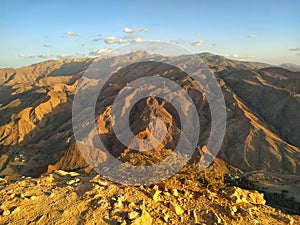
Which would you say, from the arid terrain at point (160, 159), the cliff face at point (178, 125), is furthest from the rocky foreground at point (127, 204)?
the cliff face at point (178, 125)

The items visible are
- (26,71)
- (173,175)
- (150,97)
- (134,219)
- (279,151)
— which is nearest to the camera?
(134,219)

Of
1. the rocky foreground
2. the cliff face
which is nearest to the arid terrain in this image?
the rocky foreground

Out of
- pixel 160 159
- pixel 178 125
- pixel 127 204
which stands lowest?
pixel 178 125

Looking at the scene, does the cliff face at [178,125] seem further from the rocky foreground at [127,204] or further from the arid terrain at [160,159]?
the rocky foreground at [127,204]

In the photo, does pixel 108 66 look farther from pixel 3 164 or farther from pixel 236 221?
pixel 236 221

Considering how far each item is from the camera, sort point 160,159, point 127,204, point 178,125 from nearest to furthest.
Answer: point 127,204 → point 160,159 → point 178,125

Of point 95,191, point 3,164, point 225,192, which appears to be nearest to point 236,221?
point 225,192

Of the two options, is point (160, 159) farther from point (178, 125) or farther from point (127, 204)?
point (178, 125)

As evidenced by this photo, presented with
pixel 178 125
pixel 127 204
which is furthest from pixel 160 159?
pixel 178 125
